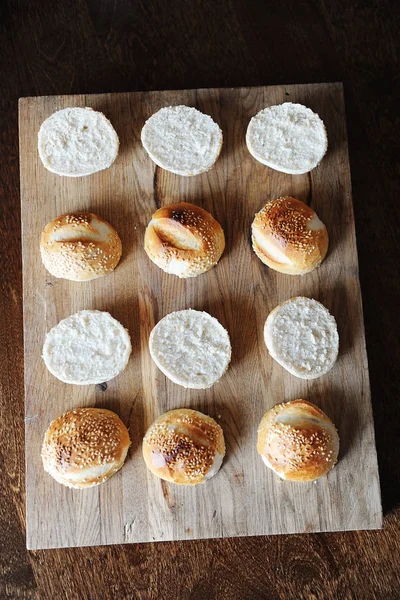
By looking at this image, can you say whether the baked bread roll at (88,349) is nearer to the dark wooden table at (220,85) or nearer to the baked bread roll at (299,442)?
the dark wooden table at (220,85)

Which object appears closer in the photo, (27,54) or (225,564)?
(225,564)

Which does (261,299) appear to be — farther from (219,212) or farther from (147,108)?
(147,108)

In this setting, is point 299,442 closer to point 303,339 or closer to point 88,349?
point 303,339

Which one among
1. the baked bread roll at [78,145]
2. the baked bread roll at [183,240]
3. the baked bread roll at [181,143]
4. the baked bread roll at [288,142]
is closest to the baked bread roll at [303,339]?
the baked bread roll at [183,240]

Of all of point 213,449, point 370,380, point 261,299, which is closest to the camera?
point 213,449

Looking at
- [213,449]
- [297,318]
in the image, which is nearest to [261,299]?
[297,318]
